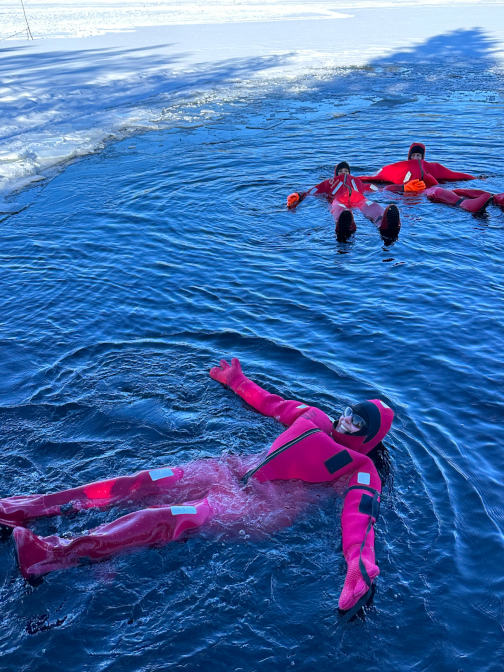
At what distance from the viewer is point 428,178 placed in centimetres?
1240

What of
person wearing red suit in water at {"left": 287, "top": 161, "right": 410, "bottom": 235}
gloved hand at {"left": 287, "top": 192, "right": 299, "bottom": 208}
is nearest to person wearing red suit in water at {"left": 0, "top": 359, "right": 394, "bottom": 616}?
person wearing red suit in water at {"left": 287, "top": 161, "right": 410, "bottom": 235}

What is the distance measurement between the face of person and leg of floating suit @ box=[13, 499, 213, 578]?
4.87 ft

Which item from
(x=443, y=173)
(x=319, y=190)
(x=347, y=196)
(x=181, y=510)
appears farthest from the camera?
(x=443, y=173)

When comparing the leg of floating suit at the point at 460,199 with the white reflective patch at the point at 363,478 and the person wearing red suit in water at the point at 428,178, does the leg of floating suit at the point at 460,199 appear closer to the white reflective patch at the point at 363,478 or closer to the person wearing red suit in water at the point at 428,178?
the person wearing red suit in water at the point at 428,178

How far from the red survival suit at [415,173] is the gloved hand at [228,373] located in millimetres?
7344

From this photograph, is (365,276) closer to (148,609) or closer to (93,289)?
(93,289)

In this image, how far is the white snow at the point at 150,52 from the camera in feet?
56.7

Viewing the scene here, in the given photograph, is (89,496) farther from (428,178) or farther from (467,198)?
(428,178)

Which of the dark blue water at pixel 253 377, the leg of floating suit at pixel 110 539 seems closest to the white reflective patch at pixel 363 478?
the dark blue water at pixel 253 377

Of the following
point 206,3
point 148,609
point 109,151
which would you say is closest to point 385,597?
point 148,609

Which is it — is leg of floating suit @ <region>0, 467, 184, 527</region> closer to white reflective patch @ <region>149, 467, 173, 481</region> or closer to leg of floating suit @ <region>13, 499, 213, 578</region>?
white reflective patch @ <region>149, 467, 173, 481</region>

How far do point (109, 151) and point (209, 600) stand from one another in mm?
13685

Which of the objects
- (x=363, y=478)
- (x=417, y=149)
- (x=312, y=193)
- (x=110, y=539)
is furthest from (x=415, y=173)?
(x=110, y=539)

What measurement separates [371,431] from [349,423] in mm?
214
